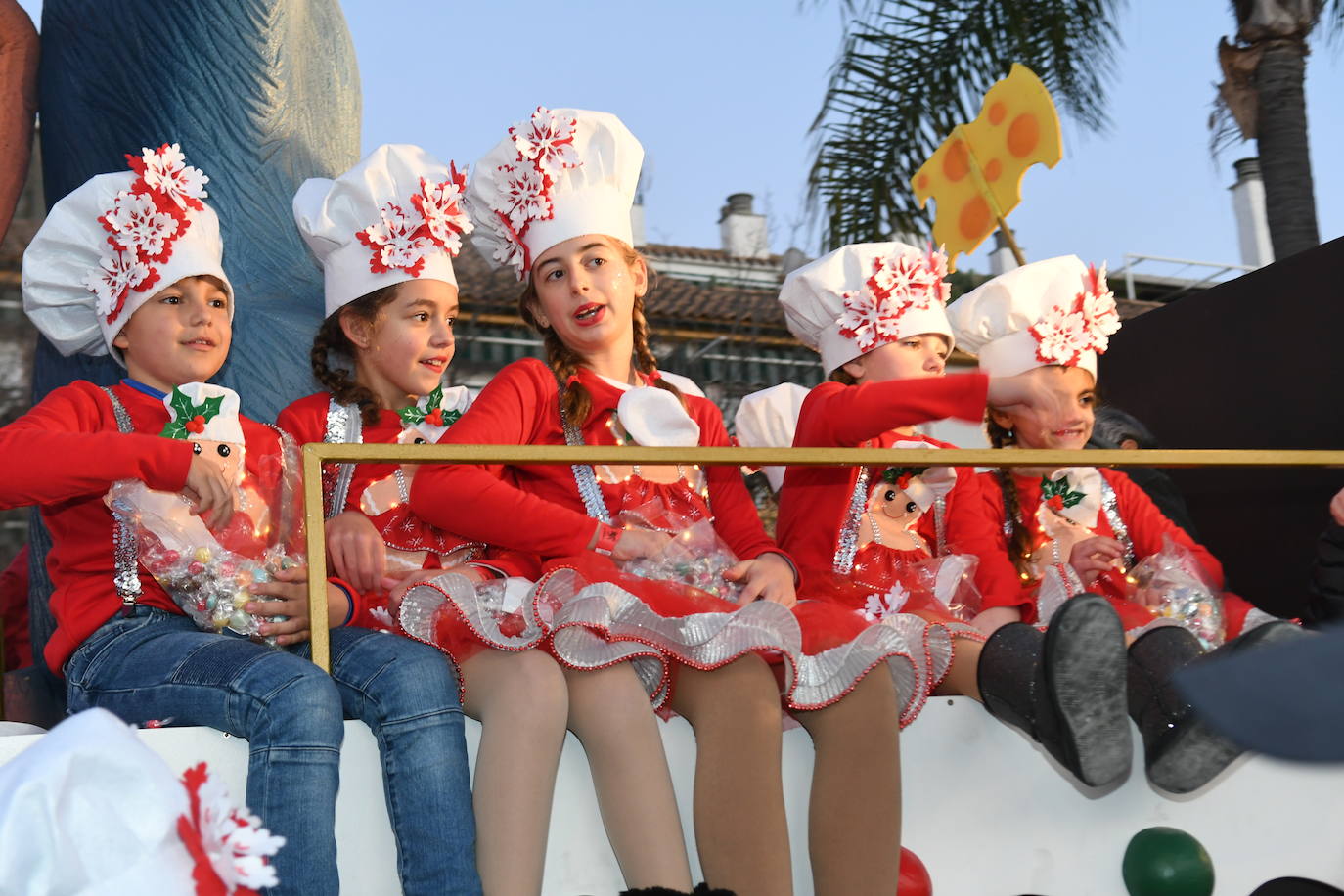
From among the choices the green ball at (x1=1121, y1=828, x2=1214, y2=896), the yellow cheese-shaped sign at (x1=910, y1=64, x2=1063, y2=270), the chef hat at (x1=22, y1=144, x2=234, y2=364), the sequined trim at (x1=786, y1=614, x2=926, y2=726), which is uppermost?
the yellow cheese-shaped sign at (x1=910, y1=64, x2=1063, y2=270)

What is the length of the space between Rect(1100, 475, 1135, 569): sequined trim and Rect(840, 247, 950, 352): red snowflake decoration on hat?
2.28 feet

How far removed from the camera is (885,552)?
349 cm

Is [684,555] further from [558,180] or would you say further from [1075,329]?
[1075,329]

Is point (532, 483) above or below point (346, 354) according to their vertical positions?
below

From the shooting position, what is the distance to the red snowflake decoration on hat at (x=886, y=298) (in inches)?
154

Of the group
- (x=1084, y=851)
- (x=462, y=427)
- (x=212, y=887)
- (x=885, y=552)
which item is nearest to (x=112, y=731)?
(x=212, y=887)

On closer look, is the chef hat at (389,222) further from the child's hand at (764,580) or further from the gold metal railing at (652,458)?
the child's hand at (764,580)

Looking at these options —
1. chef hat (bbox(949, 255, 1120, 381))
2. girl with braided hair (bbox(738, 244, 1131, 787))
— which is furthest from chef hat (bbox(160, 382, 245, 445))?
chef hat (bbox(949, 255, 1120, 381))

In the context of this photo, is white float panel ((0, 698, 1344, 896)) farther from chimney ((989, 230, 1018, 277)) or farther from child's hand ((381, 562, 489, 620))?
chimney ((989, 230, 1018, 277))

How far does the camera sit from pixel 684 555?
299 cm

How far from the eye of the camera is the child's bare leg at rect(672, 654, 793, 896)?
8.20 ft

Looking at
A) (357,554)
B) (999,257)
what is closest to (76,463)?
(357,554)

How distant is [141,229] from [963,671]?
2.09m

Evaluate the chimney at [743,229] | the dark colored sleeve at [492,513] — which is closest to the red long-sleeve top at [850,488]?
the dark colored sleeve at [492,513]
